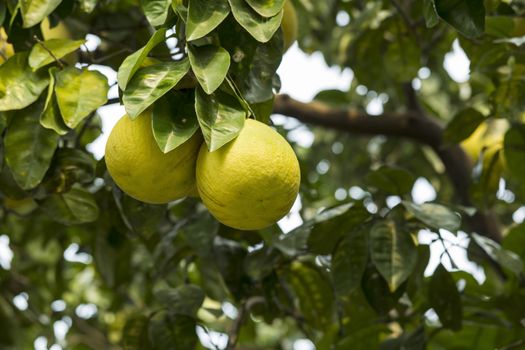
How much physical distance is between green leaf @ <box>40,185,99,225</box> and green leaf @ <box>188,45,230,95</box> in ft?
2.15

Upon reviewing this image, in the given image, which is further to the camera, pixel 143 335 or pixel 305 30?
pixel 305 30

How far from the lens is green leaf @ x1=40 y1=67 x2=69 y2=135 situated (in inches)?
59.2

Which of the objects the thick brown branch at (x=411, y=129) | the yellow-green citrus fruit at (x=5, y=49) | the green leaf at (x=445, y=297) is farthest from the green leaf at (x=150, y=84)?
the thick brown branch at (x=411, y=129)

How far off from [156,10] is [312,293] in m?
0.99

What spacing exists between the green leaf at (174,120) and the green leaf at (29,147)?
375 mm

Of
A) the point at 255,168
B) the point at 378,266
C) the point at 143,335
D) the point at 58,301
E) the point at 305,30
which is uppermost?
the point at 255,168

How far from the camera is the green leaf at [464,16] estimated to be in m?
1.45

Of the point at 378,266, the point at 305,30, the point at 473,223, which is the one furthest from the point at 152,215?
the point at 473,223

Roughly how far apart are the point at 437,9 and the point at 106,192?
3.31ft

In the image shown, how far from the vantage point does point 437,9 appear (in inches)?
56.6

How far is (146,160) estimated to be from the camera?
1.30 m

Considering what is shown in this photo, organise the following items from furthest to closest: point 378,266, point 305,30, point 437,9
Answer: point 305,30, point 378,266, point 437,9

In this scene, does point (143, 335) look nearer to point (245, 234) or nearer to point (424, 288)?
point (245, 234)

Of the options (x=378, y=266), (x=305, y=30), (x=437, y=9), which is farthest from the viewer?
→ (x=305, y=30)
